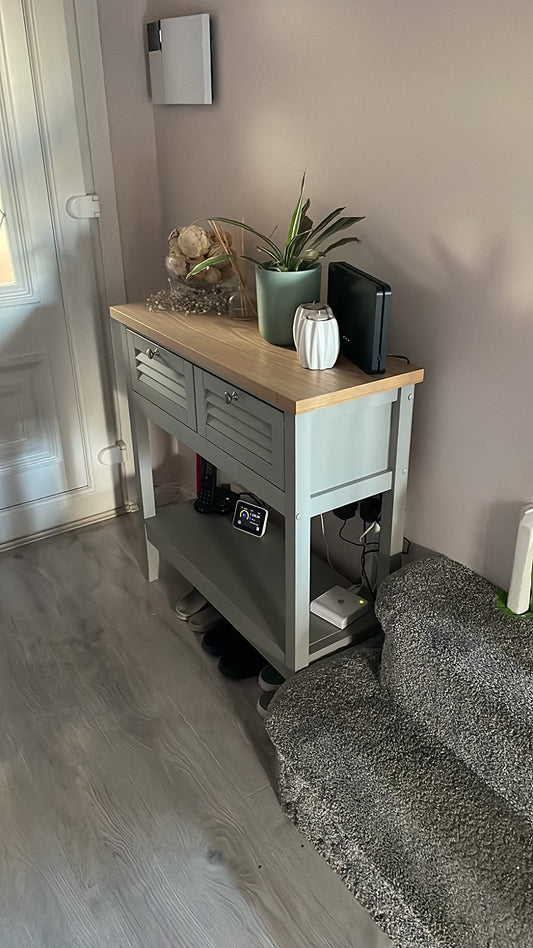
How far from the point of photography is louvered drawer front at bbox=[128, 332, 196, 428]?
171cm

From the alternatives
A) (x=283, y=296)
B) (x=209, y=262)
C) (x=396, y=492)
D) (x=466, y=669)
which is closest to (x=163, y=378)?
(x=209, y=262)

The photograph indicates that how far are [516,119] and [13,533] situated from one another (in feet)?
6.43

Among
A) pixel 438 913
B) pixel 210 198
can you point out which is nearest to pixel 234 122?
pixel 210 198

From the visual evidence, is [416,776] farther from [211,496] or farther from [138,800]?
[211,496]

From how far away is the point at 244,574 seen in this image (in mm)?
1920

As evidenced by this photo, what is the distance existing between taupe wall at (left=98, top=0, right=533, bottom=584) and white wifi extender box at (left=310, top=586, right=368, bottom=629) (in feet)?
0.69

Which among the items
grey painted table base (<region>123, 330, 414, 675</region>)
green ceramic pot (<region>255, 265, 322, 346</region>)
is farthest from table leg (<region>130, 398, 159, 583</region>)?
green ceramic pot (<region>255, 265, 322, 346</region>)

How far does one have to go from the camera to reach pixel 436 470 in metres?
1.60

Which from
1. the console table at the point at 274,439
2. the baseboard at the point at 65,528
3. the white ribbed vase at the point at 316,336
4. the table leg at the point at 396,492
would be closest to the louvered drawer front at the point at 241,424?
the console table at the point at 274,439

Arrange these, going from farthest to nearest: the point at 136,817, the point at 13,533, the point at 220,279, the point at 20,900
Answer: the point at 13,533 → the point at 220,279 → the point at 136,817 → the point at 20,900

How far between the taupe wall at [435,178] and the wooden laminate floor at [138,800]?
688 mm

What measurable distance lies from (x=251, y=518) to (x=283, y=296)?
2.42ft

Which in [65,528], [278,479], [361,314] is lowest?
[65,528]

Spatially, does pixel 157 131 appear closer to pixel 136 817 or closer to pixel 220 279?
pixel 220 279
